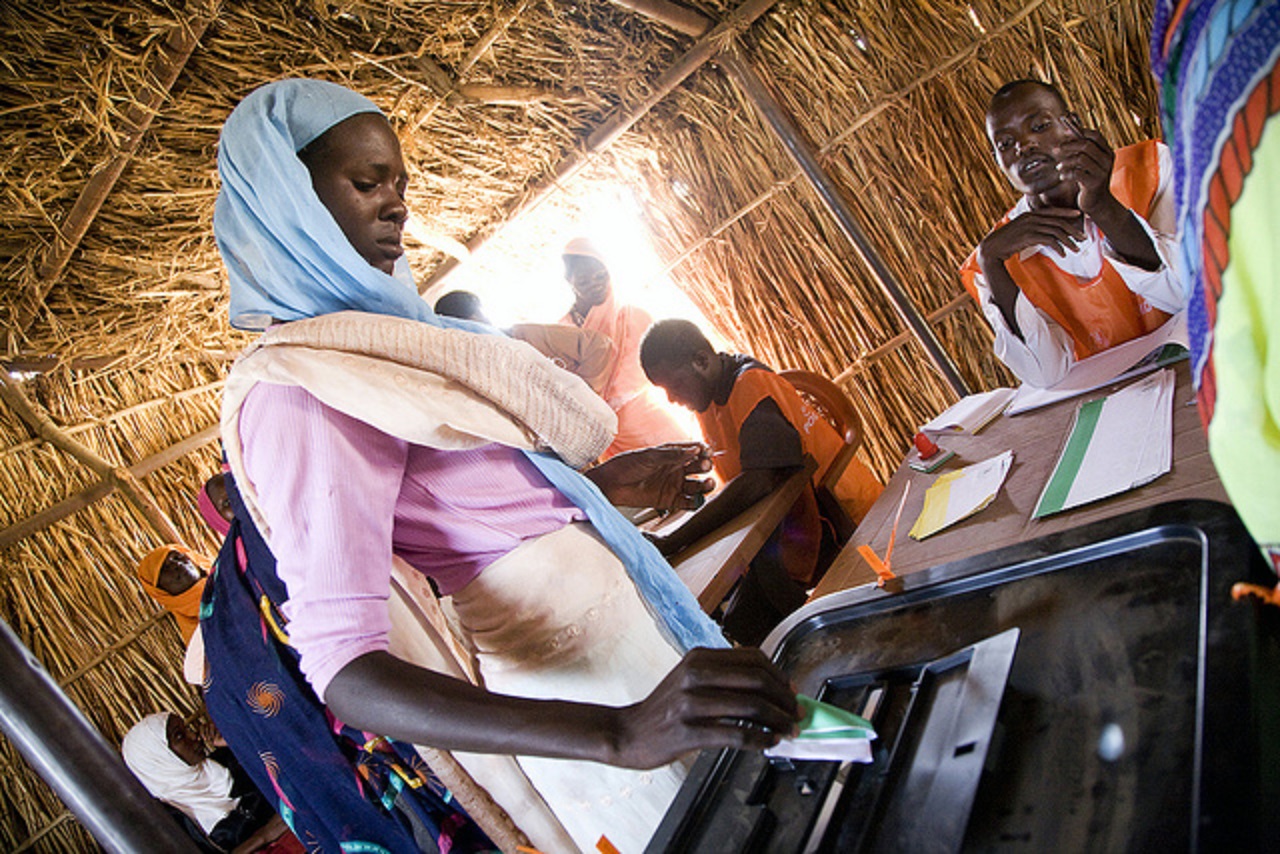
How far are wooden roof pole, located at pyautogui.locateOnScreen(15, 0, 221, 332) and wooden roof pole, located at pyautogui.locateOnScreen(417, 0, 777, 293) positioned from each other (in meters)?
1.65

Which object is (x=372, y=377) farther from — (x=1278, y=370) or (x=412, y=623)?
(x=1278, y=370)

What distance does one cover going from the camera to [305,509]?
823 mm

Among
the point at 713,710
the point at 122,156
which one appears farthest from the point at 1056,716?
the point at 122,156

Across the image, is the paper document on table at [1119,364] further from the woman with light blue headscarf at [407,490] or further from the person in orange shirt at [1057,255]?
the woman with light blue headscarf at [407,490]

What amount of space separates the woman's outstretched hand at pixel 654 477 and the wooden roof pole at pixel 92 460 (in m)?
3.36

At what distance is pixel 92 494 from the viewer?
363 centimetres

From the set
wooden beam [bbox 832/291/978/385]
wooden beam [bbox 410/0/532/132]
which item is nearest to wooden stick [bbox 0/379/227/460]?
wooden beam [bbox 410/0/532/132]

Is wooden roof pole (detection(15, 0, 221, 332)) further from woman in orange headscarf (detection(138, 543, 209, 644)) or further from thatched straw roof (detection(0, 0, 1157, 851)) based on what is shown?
woman in orange headscarf (detection(138, 543, 209, 644))

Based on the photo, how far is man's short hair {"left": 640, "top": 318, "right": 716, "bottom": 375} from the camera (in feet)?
9.07

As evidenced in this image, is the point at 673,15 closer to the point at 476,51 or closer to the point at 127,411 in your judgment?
the point at 476,51

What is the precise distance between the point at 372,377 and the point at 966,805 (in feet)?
2.54

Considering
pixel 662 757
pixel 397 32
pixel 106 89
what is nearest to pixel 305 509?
pixel 662 757

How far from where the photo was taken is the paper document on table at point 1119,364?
5.36 ft

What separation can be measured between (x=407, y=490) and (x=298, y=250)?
37cm
